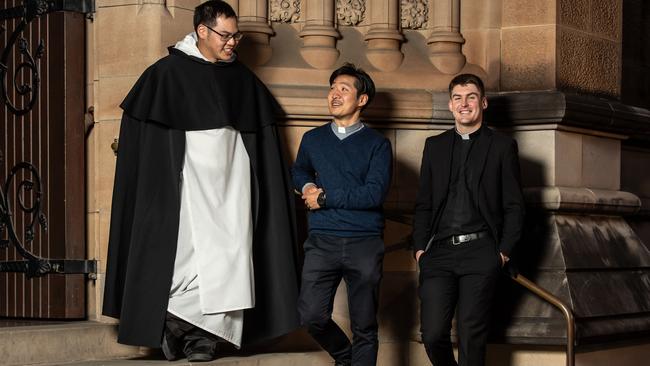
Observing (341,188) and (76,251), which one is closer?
(341,188)

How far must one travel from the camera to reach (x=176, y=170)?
6.56 metres

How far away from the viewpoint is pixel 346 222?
650 cm

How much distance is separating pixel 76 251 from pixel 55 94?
831 mm

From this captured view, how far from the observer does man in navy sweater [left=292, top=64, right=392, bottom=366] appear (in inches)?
256

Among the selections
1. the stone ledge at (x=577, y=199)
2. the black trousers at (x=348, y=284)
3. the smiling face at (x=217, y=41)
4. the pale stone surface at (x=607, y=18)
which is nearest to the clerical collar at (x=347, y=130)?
the black trousers at (x=348, y=284)

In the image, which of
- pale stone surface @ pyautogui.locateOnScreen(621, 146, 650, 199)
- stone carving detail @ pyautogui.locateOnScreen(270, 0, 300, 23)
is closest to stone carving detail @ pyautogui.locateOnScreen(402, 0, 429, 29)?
stone carving detail @ pyautogui.locateOnScreen(270, 0, 300, 23)

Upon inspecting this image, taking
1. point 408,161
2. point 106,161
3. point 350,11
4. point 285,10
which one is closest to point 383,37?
point 350,11

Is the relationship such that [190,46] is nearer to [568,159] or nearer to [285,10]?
[285,10]

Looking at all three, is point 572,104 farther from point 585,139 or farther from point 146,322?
point 146,322

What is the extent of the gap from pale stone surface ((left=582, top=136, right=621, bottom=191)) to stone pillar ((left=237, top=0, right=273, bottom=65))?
5.98ft

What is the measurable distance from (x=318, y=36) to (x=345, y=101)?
3.34ft

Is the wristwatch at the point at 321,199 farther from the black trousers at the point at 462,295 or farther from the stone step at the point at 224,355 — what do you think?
the stone step at the point at 224,355

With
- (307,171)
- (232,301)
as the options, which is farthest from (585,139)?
(232,301)

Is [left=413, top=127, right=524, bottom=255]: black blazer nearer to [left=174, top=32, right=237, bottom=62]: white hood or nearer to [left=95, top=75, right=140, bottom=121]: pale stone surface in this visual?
[left=174, top=32, right=237, bottom=62]: white hood
